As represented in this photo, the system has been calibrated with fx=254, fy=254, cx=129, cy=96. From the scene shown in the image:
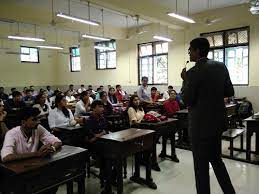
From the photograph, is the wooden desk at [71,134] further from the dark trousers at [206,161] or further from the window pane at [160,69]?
the window pane at [160,69]

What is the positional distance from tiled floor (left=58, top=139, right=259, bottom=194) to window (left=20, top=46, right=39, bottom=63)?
10999 millimetres

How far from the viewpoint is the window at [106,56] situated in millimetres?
11884

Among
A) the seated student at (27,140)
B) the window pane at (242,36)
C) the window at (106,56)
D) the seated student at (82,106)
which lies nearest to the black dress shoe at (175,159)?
the seated student at (82,106)

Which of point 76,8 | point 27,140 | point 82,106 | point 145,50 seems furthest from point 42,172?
point 145,50

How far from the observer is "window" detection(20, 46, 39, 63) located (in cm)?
1315

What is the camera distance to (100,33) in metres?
10.3

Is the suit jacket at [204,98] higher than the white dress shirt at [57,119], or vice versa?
the suit jacket at [204,98]

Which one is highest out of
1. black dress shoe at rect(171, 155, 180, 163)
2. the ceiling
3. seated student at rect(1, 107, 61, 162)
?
the ceiling

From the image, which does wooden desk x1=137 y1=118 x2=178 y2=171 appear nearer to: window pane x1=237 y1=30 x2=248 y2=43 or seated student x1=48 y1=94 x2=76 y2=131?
seated student x1=48 y1=94 x2=76 y2=131

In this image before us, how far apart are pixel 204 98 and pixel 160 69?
8.50 meters

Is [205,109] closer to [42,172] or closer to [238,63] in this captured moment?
[42,172]

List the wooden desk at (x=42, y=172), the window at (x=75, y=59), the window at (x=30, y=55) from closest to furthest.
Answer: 1. the wooden desk at (x=42, y=172)
2. the window at (x=30, y=55)
3. the window at (x=75, y=59)

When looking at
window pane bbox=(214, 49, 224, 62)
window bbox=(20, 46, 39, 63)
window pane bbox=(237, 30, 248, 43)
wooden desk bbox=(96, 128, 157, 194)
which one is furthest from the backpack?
window bbox=(20, 46, 39, 63)

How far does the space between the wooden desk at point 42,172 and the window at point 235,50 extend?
7.08 metres
